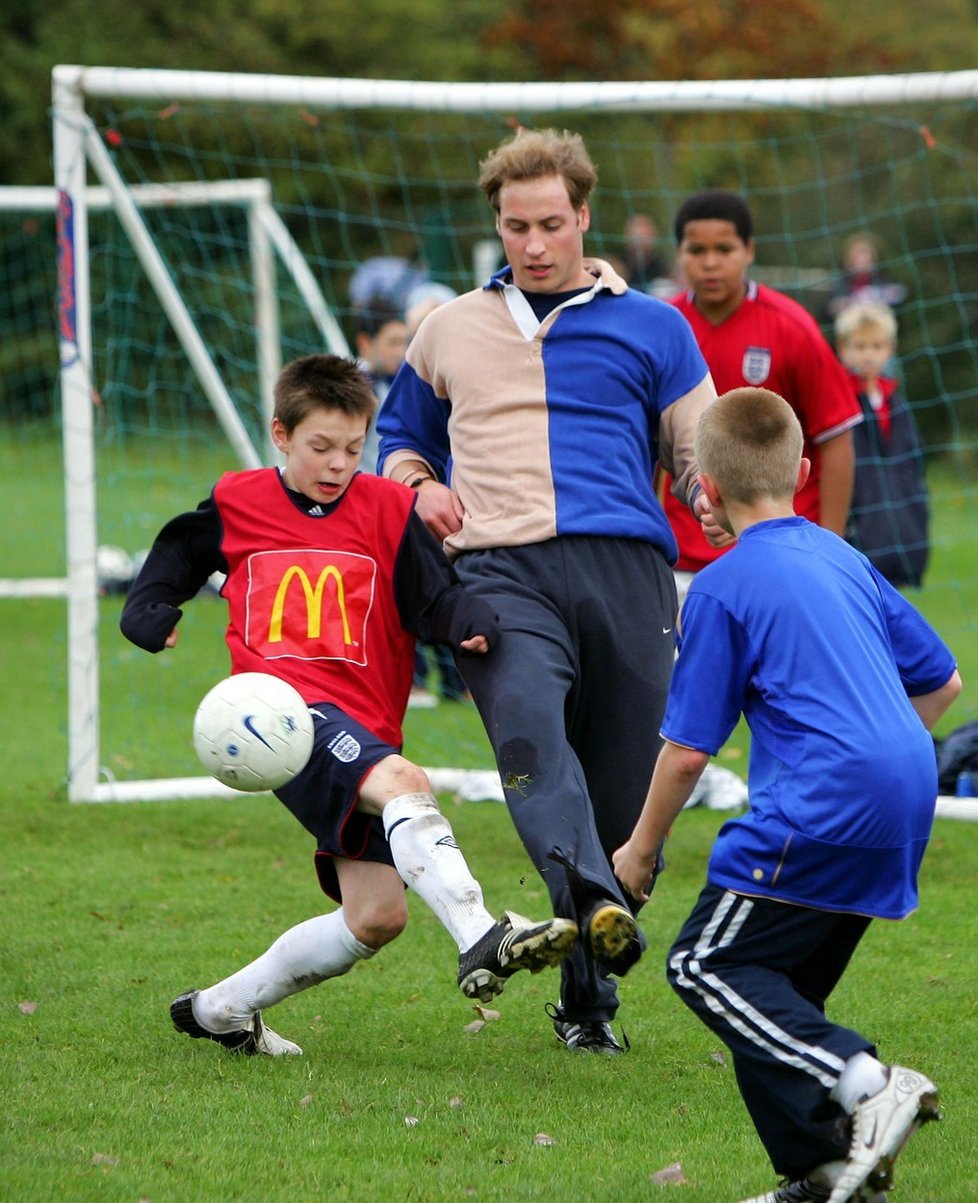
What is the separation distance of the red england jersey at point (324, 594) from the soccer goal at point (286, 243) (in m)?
3.13

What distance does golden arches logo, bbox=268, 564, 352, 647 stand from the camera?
436cm

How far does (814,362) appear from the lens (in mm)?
6438

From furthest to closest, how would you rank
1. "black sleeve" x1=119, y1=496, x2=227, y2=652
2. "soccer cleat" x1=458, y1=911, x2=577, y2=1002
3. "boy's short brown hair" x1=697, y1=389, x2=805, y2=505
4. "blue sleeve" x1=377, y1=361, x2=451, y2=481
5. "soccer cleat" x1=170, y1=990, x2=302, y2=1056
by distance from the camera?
1. "blue sleeve" x1=377, y1=361, x2=451, y2=481
2. "soccer cleat" x1=170, y1=990, x2=302, y2=1056
3. "black sleeve" x1=119, y1=496, x2=227, y2=652
4. "soccer cleat" x1=458, y1=911, x2=577, y2=1002
5. "boy's short brown hair" x1=697, y1=389, x2=805, y2=505

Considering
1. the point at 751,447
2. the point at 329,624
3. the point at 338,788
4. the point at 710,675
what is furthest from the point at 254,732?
the point at 751,447

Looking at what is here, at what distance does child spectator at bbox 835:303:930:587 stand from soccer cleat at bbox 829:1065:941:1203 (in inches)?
212

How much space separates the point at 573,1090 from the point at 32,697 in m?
6.70

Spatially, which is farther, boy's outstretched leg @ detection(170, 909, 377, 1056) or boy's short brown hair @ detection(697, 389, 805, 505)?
boy's outstretched leg @ detection(170, 909, 377, 1056)

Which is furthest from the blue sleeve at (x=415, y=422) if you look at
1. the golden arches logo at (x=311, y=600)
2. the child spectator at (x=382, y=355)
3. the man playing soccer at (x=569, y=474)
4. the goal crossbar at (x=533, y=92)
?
the child spectator at (x=382, y=355)

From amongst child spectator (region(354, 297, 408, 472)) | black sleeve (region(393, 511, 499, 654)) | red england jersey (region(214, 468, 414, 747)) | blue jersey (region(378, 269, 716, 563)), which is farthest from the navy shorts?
child spectator (region(354, 297, 408, 472))

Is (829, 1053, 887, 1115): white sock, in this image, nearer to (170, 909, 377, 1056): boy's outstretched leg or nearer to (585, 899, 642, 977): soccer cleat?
(585, 899, 642, 977): soccer cleat

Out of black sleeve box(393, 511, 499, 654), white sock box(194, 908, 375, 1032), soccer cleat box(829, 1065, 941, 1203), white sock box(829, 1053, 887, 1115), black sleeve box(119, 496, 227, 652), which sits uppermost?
black sleeve box(119, 496, 227, 652)

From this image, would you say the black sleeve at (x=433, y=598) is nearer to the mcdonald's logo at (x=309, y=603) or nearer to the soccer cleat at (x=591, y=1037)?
the mcdonald's logo at (x=309, y=603)

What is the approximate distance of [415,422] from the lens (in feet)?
16.1

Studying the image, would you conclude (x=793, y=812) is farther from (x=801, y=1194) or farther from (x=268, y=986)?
(x=268, y=986)
